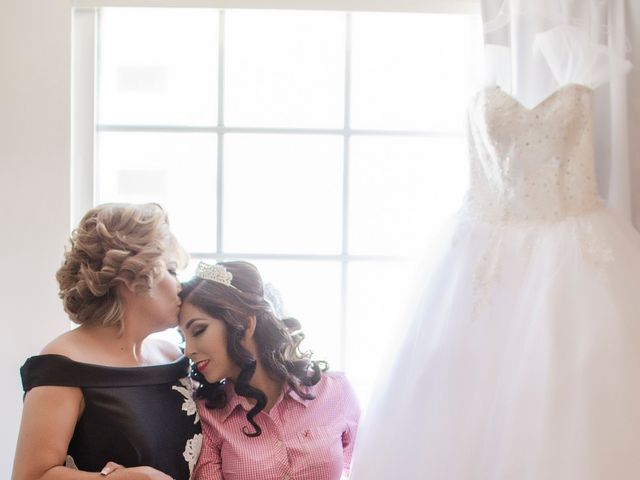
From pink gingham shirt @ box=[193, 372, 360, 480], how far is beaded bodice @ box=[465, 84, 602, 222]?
0.61m

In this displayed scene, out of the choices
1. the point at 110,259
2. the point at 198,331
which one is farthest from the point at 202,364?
the point at 110,259

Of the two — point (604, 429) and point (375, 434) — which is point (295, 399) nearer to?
point (375, 434)

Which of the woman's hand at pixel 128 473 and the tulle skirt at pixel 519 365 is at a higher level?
the tulle skirt at pixel 519 365

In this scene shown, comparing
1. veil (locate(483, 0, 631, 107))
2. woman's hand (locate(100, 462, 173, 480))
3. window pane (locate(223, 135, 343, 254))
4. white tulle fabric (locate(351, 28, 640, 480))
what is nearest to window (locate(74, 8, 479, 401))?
window pane (locate(223, 135, 343, 254))

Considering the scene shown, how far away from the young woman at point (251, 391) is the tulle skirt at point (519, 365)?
21cm

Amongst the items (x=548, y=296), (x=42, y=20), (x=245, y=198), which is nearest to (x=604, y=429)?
(x=548, y=296)

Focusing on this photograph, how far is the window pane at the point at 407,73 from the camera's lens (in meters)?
2.00

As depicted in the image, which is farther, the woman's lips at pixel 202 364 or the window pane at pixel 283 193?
the window pane at pixel 283 193

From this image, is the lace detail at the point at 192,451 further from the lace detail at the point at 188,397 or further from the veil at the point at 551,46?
the veil at the point at 551,46

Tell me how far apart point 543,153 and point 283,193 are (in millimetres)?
785

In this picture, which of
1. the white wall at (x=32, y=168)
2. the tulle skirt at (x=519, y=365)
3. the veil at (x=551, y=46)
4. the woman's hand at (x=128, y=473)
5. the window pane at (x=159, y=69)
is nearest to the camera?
the tulle skirt at (x=519, y=365)

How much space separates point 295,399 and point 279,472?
0.17m

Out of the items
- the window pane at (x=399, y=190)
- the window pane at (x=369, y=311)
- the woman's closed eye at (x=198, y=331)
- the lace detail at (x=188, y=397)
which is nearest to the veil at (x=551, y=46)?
the window pane at (x=399, y=190)

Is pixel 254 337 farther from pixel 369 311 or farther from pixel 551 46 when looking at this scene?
pixel 551 46
